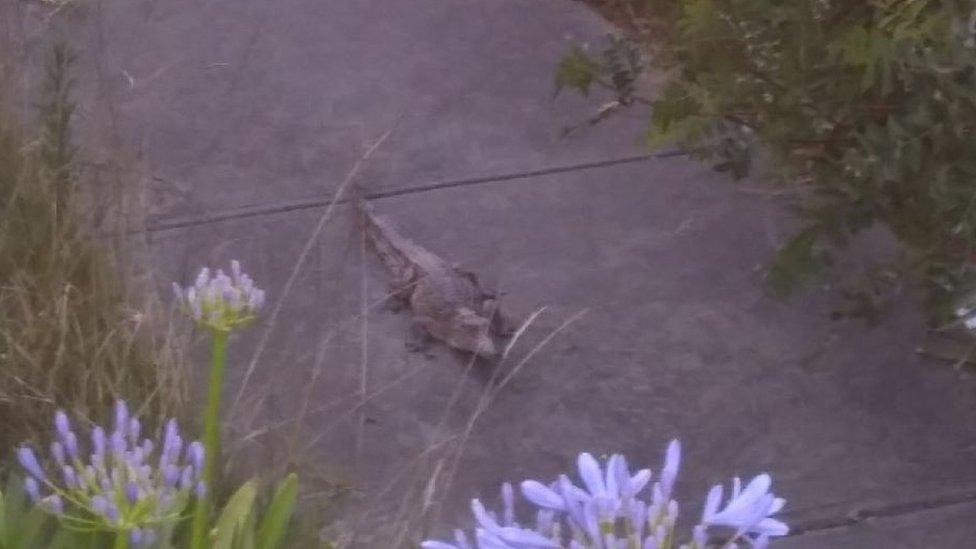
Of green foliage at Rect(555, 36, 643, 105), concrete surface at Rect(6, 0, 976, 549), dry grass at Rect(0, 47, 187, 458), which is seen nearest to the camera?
dry grass at Rect(0, 47, 187, 458)

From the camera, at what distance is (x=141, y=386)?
2.98 m

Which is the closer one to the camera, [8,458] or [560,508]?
[560,508]

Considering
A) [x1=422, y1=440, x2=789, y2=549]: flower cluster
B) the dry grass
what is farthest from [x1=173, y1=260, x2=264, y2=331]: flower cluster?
the dry grass

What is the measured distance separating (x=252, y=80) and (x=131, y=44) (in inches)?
21.6

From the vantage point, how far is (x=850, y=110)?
10.5 ft

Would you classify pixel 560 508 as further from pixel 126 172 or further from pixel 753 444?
pixel 126 172

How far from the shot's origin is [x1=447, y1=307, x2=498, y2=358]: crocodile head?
359 centimetres

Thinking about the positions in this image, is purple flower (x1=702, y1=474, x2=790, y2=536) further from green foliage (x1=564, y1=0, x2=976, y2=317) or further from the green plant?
green foliage (x1=564, y1=0, x2=976, y2=317)

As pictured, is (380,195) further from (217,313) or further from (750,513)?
(750,513)

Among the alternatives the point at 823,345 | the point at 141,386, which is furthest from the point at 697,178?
the point at 141,386

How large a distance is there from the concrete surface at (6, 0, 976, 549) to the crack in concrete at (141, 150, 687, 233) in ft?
0.08

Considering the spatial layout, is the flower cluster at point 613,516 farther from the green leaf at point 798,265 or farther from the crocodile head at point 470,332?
the crocodile head at point 470,332

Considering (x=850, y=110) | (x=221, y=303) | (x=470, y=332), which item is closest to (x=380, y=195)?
(x=470, y=332)

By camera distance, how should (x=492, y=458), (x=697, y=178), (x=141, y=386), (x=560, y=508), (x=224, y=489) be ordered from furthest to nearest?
1. (x=697, y=178)
2. (x=492, y=458)
3. (x=141, y=386)
4. (x=224, y=489)
5. (x=560, y=508)
